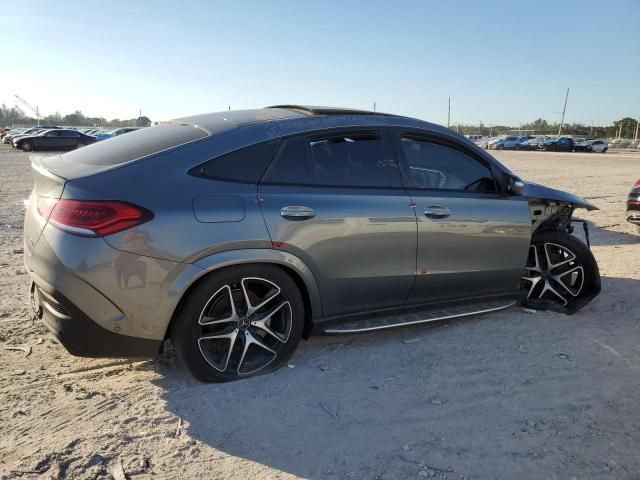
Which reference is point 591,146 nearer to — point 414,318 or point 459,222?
point 459,222

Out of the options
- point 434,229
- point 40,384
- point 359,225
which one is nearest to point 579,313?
point 434,229

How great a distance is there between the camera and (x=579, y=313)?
4.74 meters

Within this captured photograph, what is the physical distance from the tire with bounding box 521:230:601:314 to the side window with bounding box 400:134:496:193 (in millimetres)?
972

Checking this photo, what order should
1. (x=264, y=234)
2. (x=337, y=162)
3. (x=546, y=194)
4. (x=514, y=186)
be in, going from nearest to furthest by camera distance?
1. (x=264, y=234)
2. (x=337, y=162)
3. (x=514, y=186)
4. (x=546, y=194)

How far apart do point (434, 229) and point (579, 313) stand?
76.1 inches

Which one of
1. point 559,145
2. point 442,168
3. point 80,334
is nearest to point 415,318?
point 442,168

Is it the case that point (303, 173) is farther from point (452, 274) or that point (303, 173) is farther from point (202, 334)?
point (452, 274)

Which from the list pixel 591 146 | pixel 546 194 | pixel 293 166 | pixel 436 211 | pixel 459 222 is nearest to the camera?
pixel 293 166

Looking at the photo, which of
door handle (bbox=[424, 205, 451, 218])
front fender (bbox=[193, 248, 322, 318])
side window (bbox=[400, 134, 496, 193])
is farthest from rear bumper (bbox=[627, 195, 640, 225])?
front fender (bbox=[193, 248, 322, 318])

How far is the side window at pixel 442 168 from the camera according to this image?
3930mm

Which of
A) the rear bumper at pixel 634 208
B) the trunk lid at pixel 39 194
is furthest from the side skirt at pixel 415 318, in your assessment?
the rear bumper at pixel 634 208

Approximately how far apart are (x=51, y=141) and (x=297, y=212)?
35.3 meters

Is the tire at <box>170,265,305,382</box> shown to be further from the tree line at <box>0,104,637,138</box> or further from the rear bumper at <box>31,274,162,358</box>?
the tree line at <box>0,104,637,138</box>

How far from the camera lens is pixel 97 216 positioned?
2.79 metres
